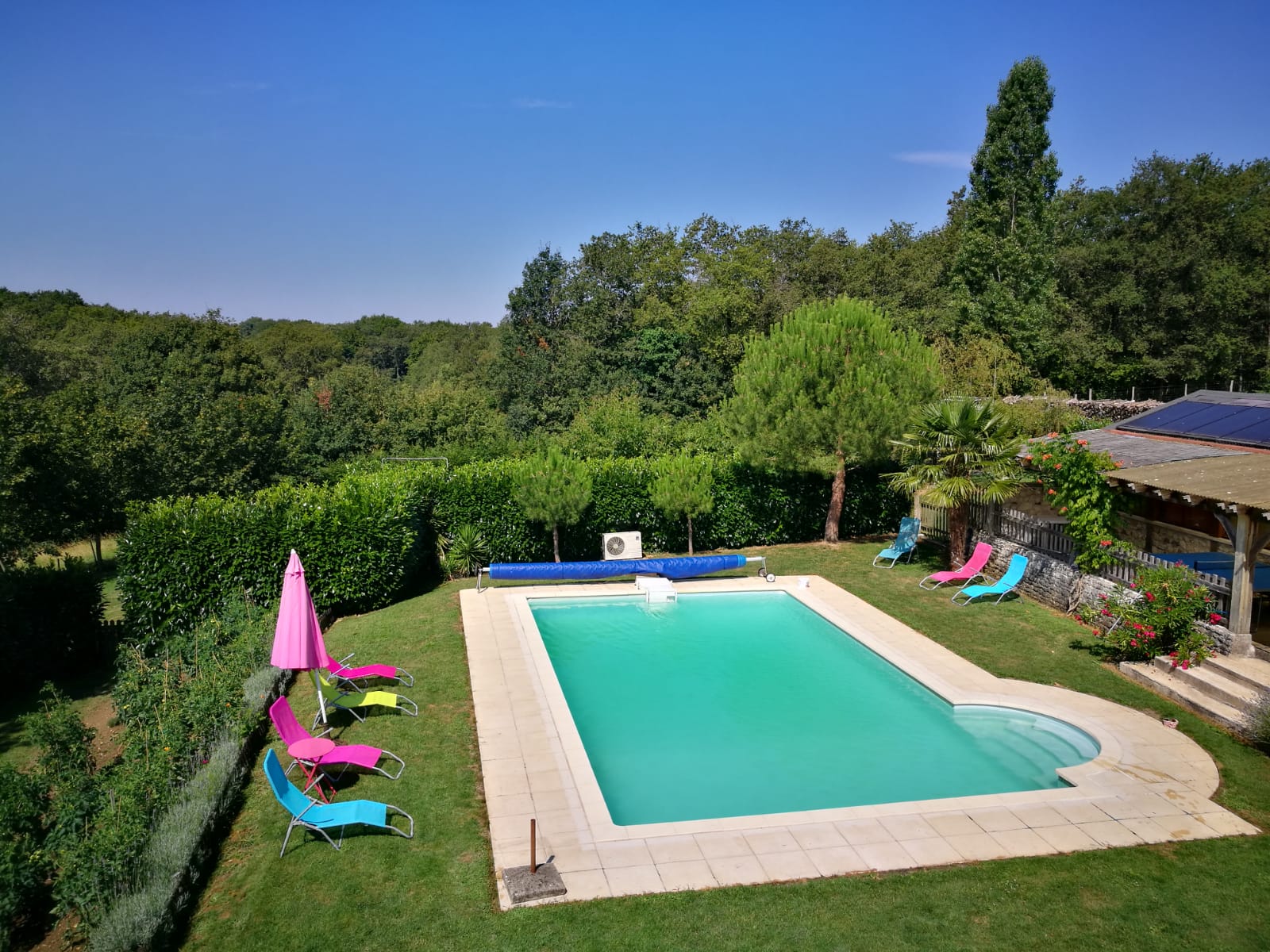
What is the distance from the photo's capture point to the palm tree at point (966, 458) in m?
16.4

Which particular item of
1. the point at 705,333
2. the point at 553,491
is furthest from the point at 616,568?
the point at 705,333

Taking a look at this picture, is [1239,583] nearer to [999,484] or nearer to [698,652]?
[999,484]

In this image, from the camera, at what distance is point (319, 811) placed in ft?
26.6

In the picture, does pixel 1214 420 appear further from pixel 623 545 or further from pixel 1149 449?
pixel 623 545

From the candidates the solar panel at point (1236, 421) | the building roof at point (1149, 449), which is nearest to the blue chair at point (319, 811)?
the building roof at point (1149, 449)

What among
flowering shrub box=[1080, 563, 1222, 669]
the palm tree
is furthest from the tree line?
flowering shrub box=[1080, 563, 1222, 669]

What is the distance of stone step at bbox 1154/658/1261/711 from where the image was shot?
10585mm

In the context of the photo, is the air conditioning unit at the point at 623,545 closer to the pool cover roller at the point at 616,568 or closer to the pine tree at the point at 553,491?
the pool cover roller at the point at 616,568

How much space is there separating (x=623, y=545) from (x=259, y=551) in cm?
744

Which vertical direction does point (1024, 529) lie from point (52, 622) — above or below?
above

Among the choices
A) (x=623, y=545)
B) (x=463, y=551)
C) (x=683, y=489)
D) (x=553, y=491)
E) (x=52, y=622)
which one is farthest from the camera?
(x=623, y=545)

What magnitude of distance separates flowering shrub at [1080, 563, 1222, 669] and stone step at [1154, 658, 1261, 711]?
11 centimetres

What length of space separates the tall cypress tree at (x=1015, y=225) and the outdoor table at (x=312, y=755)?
36138 mm

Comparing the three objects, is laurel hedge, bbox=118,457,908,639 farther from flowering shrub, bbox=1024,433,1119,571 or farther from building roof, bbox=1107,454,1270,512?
building roof, bbox=1107,454,1270,512
